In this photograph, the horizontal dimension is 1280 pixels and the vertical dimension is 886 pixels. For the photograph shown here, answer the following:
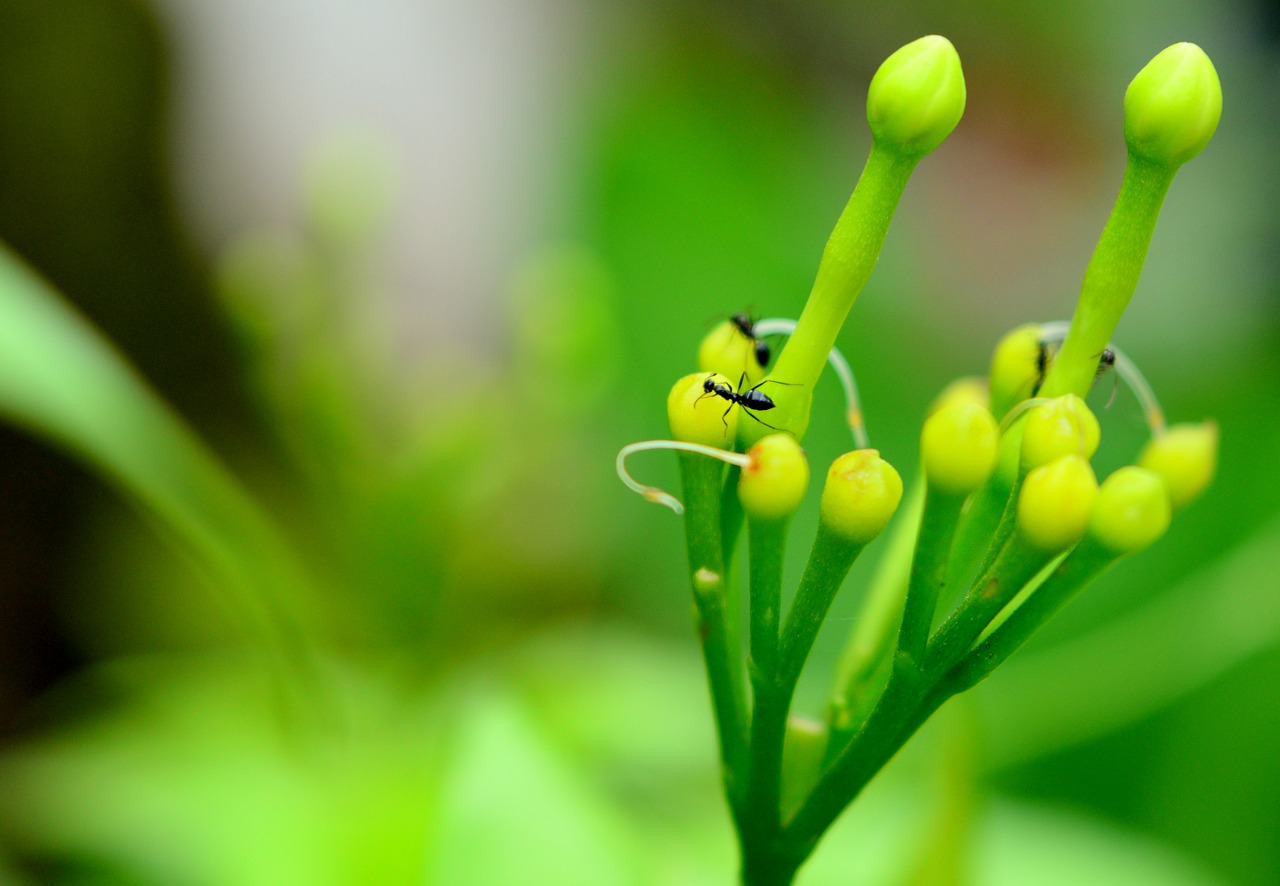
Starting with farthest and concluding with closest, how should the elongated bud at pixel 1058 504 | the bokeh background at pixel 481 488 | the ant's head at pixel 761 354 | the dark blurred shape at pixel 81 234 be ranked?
the dark blurred shape at pixel 81 234 < the bokeh background at pixel 481 488 < the ant's head at pixel 761 354 < the elongated bud at pixel 1058 504

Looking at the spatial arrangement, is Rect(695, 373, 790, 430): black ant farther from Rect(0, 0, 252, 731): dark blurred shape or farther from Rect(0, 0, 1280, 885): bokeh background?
Rect(0, 0, 252, 731): dark blurred shape

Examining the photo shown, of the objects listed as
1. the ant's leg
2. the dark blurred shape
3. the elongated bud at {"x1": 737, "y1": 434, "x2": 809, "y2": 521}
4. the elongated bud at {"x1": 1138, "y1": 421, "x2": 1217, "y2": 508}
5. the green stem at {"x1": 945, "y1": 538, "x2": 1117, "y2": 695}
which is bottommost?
the green stem at {"x1": 945, "y1": 538, "x2": 1117, "y2": 695}

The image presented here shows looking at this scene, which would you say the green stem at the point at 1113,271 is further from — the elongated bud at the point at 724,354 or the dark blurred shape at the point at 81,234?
the dark blurred shape at the point at 81,234

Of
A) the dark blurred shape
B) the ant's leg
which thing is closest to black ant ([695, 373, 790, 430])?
the ant's leg

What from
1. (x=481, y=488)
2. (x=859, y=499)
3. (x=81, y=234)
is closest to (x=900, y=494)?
(x=859, y=499)

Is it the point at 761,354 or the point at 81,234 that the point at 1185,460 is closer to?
the point at 761,354

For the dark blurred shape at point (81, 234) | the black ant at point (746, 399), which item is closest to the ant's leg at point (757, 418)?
the black ant at point (746, 399)

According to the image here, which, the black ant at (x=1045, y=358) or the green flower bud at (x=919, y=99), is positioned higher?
the green flower bud at (x=919, y=99)

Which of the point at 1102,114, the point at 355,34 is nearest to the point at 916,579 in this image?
the point at 355,34
